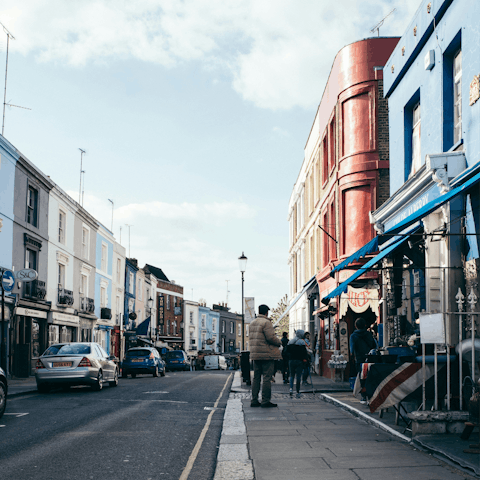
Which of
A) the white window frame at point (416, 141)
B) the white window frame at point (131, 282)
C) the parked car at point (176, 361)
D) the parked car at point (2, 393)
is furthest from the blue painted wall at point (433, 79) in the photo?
the white window frame at point (131, 282)

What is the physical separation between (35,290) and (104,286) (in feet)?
48.1

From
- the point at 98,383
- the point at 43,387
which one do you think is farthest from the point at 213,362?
the point at 43,387

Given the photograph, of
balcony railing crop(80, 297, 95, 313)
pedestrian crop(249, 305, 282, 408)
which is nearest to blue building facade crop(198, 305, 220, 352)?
balcony railing crop(80, 297, 95, 313)

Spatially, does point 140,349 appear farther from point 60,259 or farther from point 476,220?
point 476,220

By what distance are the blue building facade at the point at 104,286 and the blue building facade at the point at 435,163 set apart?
2891 cm

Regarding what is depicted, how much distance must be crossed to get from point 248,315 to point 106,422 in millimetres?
15851

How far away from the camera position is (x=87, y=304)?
37.7 metres

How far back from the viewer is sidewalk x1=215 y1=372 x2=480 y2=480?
18.5ft

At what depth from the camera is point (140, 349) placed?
96.3 ft

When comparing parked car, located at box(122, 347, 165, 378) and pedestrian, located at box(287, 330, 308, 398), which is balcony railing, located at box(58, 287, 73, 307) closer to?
parked car, located at box(122, 347, 165, 378)

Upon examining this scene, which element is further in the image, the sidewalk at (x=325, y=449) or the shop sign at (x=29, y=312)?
the shop sign at (x=29, y=312)

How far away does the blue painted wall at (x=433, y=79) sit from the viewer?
9992 mm

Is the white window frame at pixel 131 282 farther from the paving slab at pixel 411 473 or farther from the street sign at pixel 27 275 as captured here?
the paving slab at pixel 411 473

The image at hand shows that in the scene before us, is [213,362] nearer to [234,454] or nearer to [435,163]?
[435,163]
